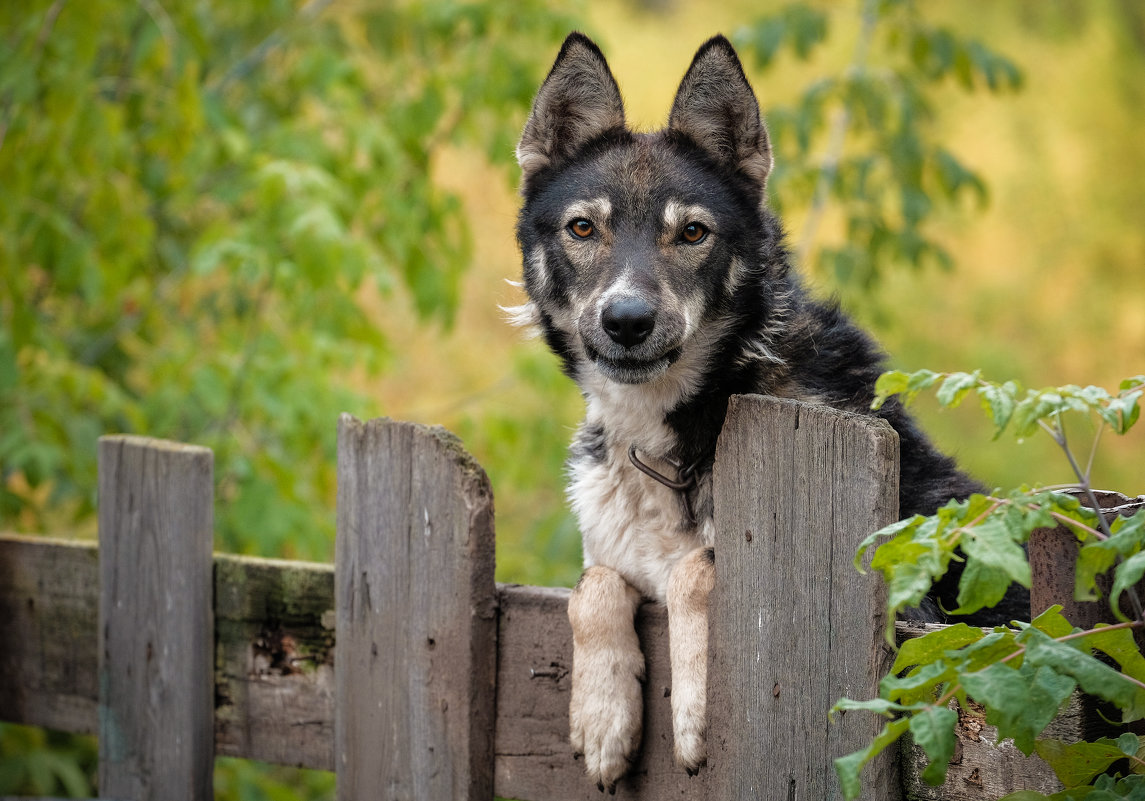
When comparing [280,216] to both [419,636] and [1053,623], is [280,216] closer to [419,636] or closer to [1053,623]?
[419,636]

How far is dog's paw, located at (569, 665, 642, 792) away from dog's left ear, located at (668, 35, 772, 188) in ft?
5.03

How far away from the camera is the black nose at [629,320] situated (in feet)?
8.55

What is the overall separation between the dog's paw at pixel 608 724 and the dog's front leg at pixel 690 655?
93mm

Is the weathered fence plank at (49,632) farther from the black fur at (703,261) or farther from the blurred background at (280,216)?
the black fur at (703,261)

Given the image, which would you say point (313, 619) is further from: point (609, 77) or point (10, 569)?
point (609, 77)

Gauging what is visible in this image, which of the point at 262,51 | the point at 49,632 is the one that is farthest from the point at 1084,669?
the point at 262,51

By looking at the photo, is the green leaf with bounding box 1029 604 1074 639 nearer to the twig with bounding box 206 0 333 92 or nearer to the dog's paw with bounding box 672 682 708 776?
the dog's paw with bounding box 672 682 708 776

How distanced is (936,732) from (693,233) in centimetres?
173

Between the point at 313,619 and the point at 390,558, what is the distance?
1.19ft

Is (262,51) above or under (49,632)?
above

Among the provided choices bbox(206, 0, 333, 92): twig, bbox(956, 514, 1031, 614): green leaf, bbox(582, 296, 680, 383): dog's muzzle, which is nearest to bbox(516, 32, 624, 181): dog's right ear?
bbox(582, 296, 680, 383): dog's muzzle

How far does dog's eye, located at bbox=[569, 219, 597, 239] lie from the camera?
→ 2924 mm

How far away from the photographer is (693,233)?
113 inches

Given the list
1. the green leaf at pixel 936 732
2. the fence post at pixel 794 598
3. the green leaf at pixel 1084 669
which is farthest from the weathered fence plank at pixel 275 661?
the green leaf at pixel 1084 669
